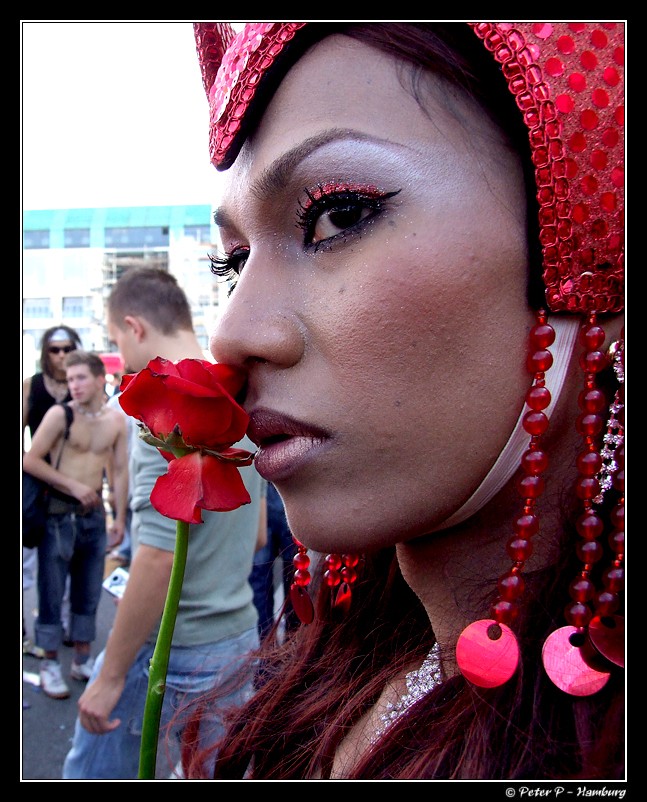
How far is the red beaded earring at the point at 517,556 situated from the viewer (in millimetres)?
865

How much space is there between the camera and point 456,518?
95 cm

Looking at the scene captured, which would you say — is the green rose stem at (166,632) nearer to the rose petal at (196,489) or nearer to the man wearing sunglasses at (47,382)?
the rose petal at (196,489)

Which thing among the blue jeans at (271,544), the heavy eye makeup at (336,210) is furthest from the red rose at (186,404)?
the blue jeans at (271,544)

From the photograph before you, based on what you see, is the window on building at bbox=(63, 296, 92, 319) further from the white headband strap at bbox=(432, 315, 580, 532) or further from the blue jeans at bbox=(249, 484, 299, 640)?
the white headband strap at bbox=(432, 315, 580, 532)

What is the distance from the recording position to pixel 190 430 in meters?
0.81

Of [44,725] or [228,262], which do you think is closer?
[228,262]

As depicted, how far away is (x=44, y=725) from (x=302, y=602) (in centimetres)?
300

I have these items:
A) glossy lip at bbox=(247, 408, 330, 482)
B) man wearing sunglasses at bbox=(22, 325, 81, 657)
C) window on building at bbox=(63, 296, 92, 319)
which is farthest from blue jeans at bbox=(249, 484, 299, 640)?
window on building at bbox=(63, 296, 92, 319)

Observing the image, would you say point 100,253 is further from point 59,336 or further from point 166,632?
point 166,632

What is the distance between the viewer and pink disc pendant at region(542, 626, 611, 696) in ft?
2.82

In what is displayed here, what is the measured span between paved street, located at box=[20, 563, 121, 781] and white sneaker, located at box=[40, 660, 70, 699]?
0.03 metres

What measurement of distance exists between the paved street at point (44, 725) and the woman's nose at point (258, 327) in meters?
2.69

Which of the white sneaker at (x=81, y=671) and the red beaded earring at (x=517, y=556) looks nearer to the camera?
the red beaded earring at (x=517, y=556)

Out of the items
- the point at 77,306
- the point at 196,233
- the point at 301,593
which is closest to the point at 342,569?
the point at 301,593
